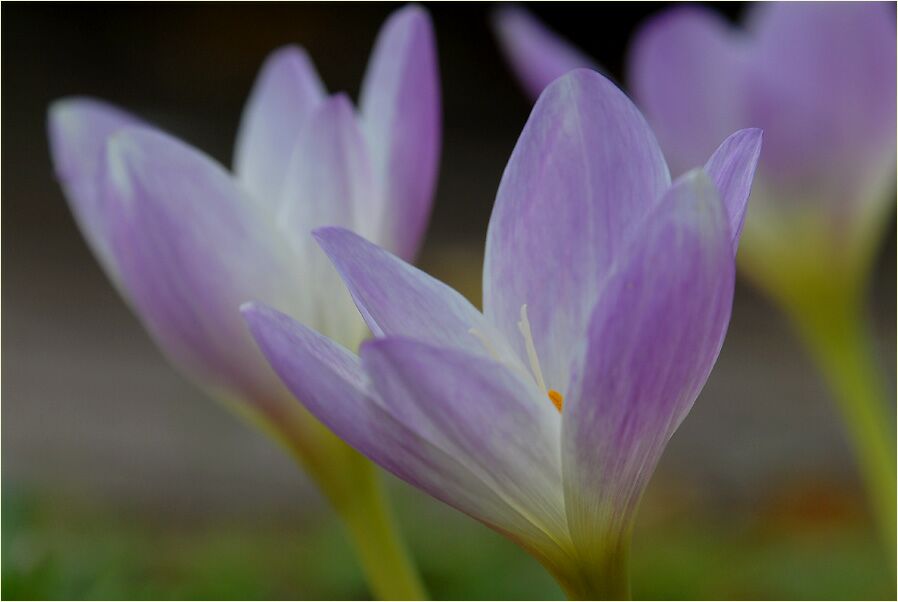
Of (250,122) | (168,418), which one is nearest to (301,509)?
(168,418)

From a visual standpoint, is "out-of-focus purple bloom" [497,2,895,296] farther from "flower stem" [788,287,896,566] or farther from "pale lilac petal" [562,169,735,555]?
"pale lilac petal" [562,169,735,555]

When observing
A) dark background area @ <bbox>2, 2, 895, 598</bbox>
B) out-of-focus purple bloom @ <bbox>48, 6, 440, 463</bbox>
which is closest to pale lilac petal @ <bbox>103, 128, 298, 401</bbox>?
out-of-focus purple bloom @ <bbox>48, 6, 440, 463</bbox>

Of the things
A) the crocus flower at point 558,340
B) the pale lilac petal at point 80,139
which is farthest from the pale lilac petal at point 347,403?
the pale lilac petal at point 80,139

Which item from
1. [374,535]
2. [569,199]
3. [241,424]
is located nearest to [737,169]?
[569,199]

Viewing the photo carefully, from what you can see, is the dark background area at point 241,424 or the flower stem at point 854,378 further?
the dark background area at point 241,424

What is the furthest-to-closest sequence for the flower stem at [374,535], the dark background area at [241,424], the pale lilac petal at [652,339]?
the dark background area at [241,424] → the flower stem at [374,535] → the pale lilac petal at [652,339]

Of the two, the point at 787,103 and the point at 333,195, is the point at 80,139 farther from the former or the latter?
the point at 787,103

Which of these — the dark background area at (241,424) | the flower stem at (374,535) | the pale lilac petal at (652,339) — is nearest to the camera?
the pale lilac petal at (652,339)

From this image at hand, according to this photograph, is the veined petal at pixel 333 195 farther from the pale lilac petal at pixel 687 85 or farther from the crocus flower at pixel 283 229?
the pale lilac petal at pixel 687 85
